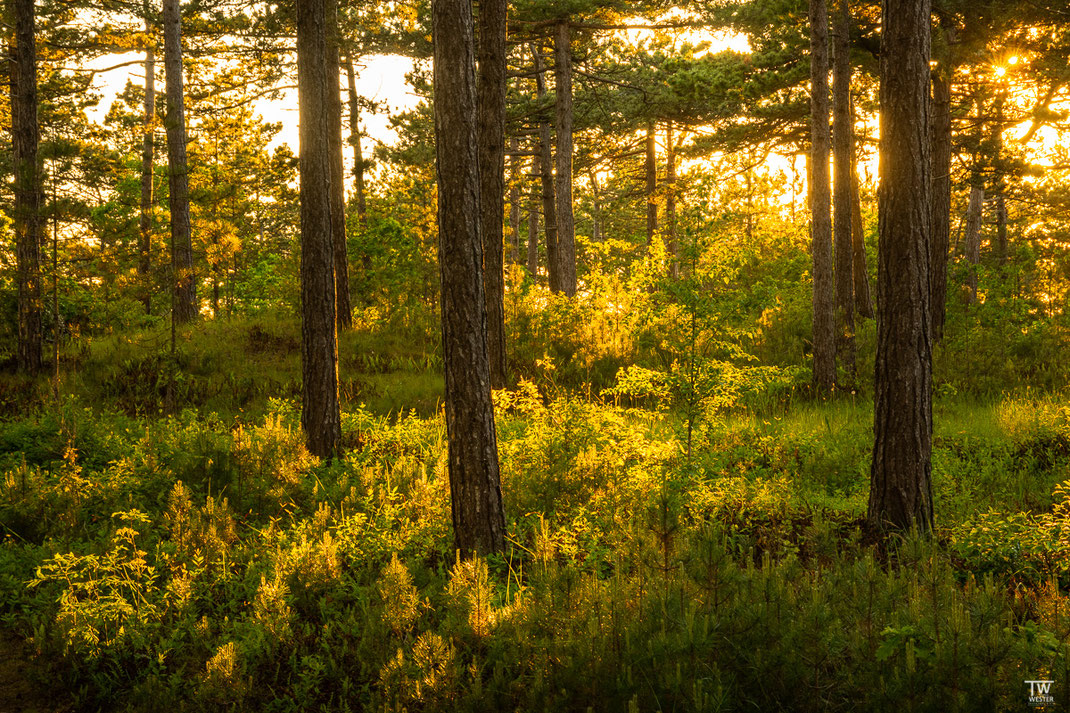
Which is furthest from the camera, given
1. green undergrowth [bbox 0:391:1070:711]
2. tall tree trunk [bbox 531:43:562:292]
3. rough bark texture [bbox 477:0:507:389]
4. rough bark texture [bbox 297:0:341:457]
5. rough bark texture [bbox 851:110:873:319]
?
tall tree trunk [bbox 531:43:562:292]

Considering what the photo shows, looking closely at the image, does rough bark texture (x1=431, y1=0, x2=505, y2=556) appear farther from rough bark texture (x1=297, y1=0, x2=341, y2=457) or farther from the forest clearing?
rough bark texture (x1=297, y1=0, x2=341, y2=457)

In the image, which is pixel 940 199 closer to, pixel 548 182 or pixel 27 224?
pixel 548 182

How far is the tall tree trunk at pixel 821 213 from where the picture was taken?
1110 centimetres

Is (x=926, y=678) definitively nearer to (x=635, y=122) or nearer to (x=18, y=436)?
(x=18, y=436)

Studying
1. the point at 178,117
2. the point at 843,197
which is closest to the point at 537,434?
the point at 843,197

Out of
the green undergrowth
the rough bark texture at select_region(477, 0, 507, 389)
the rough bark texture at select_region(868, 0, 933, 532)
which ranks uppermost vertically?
the rough bark texture at select_region(477, 0, 507, 389)

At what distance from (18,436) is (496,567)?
23.7ft

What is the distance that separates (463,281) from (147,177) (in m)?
20.5

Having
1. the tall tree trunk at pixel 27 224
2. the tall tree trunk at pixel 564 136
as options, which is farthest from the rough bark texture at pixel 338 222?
the tall tree trunk at pixel 564 136

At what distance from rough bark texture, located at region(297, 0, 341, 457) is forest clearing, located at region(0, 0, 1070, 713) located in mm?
49

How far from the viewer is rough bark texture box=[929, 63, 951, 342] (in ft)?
45.0

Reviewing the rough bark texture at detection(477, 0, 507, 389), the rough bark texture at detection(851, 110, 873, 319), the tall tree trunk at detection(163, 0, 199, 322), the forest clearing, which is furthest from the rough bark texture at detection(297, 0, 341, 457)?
the rough bark texture at detection(851, 110, 873, 319)

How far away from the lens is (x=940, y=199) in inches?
567

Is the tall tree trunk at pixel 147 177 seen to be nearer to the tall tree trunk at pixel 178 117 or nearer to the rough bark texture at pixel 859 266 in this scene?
the tall tree trunk at pixel 178 117
